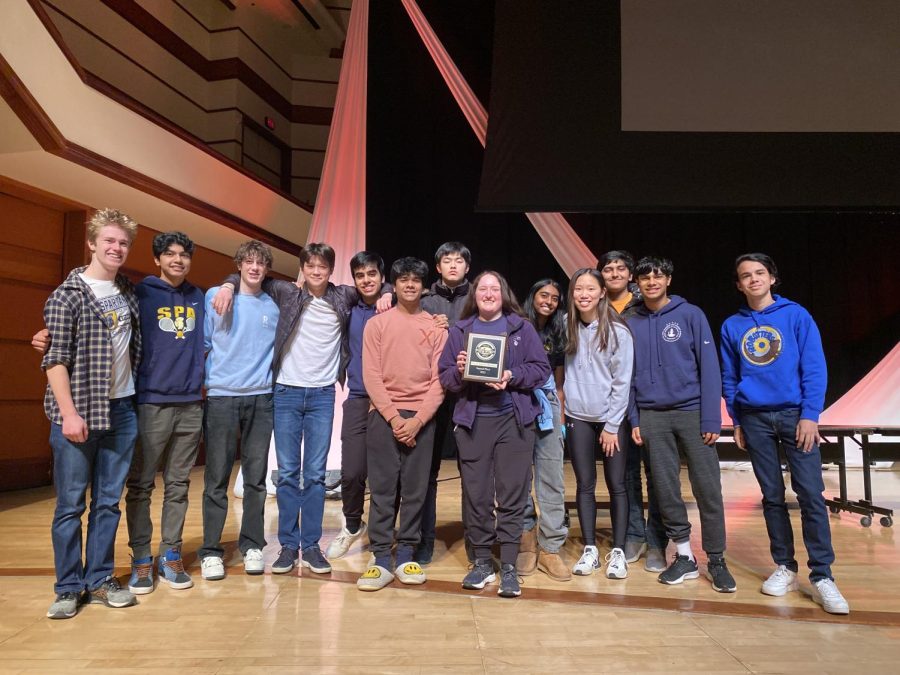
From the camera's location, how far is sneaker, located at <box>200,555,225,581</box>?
2.39m

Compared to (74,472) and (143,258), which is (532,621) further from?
(143,258)

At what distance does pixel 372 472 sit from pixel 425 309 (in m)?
0.75

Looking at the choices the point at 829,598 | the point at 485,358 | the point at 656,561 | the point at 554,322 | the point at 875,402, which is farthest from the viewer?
the point at 875,402

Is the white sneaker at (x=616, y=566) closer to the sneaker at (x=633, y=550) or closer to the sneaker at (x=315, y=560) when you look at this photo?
the sneaker at (x=633, y=550)

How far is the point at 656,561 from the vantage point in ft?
8.61

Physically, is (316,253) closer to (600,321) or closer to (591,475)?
(600,321)

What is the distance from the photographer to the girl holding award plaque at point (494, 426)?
2.33 m

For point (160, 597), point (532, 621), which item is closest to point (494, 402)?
point (532, 621)

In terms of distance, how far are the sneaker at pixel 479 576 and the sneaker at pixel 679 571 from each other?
0.71 metres

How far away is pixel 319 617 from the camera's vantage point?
2.02 m

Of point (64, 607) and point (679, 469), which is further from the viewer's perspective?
point (679, 469)

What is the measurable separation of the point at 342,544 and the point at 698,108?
3.62 metres

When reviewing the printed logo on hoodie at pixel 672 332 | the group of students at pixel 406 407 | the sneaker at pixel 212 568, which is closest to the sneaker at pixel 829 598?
the group of students at pixel 406 407

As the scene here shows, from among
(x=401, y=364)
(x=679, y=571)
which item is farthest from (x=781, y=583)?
(x=401, y=364)
